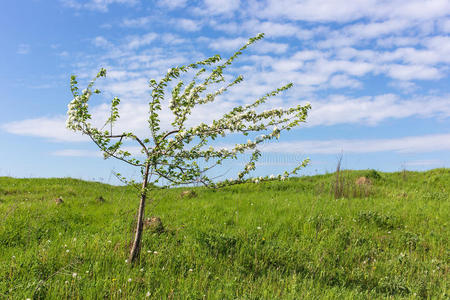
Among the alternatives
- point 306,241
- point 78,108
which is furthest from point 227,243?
point 78,108

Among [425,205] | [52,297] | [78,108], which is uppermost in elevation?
[78,108]

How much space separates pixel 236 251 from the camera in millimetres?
7277

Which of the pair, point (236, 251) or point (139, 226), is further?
point (236, 251)

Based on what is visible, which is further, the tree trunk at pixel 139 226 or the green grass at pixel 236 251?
the tree trunk at pixel 139 226

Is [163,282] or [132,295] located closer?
[132,295]

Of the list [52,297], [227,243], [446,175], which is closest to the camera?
[52,297]

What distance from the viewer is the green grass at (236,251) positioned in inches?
221

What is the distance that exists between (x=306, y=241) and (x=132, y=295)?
4657 millimetres

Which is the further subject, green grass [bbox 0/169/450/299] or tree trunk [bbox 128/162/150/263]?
tree trunk [bbox 128/162/150/263]

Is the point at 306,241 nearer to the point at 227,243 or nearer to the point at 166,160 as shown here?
the point at 227,243

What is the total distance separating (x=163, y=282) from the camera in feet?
18.9

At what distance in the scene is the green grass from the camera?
221 inches

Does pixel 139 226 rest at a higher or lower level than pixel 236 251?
higher

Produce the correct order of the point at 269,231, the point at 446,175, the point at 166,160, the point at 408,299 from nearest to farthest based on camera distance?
the point at 408,299
the point at 166,160
the point at 269,231
the point at 446,175
